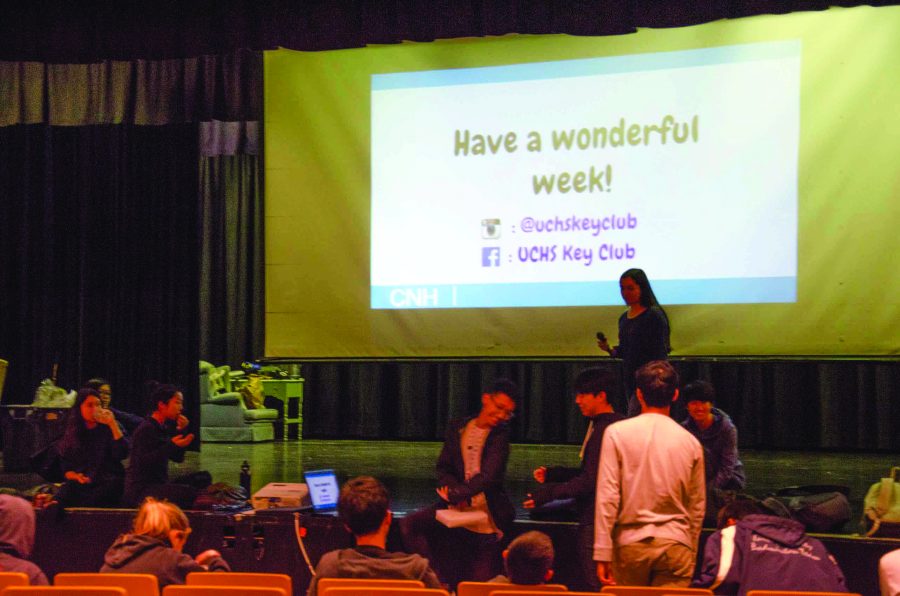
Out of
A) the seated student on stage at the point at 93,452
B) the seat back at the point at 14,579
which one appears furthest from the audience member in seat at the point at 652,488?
the seated student on stage at the point at 93,452

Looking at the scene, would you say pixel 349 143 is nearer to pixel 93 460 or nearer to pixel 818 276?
pixel 93 460

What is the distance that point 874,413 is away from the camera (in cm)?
931

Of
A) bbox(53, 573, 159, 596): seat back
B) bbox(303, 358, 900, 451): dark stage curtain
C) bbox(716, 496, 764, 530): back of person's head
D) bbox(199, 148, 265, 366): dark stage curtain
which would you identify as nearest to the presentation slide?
bbox(303, 358, 900, 451): dark stage curtain

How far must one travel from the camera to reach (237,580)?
2.92m

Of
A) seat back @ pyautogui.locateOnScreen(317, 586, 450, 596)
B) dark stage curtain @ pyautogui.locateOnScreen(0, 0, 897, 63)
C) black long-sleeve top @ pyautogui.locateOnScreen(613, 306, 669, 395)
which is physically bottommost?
seat back @ pyautogui.locateOnScreen(317, 586, 450, 596)

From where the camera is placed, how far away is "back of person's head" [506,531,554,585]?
2783 millimetres

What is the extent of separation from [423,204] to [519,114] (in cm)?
86

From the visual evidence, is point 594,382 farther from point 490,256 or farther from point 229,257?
point 229,257

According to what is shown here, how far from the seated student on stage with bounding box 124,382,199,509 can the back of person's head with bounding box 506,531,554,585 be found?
9.94ft

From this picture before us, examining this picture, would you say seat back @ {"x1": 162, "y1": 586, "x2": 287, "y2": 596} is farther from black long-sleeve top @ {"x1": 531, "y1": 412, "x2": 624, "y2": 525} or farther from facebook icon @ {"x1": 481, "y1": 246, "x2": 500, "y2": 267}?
facebook icon @ {"x1": 481, "y1": 246, "x2": 500, "y2": 267}

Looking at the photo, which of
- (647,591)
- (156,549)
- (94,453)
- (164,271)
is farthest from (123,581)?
(164,271)

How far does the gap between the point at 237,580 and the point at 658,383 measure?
149 cm

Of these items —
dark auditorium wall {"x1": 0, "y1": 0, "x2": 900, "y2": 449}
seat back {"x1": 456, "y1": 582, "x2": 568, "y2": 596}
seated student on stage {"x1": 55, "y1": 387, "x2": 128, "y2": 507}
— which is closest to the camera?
seat back {"x1": 456, "y1": 582, "x2": 568, "y2": 596}

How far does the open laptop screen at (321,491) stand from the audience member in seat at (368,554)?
87.3 inches
